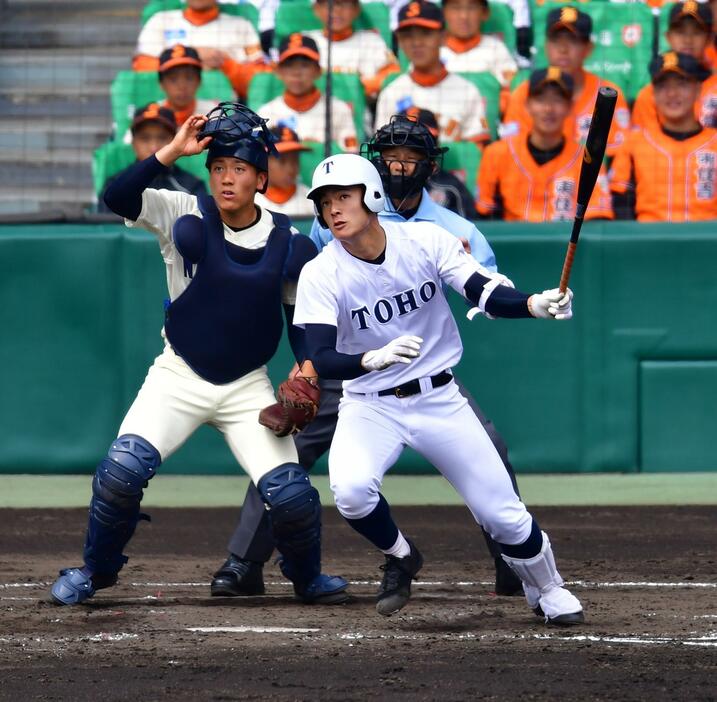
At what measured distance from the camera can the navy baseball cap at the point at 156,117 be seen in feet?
27.4

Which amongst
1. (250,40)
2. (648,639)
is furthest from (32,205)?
(648,639)

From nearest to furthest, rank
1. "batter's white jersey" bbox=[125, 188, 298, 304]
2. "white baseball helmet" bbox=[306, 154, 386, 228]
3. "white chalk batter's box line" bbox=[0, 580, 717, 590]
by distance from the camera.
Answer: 1. "white baseball helmet" bbox=[306, 154, 386, 228]
2. "batter's white jersey" bbox=[125, 188, 298, 304]
3. "white chalk batter's box line" bbox=[0, 580, 717, 590]

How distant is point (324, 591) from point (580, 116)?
4.47m

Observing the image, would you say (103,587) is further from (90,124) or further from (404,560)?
(90,124)

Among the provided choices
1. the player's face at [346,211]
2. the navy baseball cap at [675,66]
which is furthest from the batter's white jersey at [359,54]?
the player's face at [346,211]

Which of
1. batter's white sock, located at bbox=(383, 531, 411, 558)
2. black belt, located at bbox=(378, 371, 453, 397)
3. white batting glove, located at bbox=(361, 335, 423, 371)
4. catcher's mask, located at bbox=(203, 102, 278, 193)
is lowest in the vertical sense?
batter's white sock, located at bbox=(383, 531, 411, 558)

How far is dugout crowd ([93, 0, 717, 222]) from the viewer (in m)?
8.41

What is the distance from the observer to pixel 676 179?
8422mm

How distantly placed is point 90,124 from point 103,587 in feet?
16.6

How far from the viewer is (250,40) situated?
962 centimetres

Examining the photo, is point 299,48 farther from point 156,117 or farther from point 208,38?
point 156,117

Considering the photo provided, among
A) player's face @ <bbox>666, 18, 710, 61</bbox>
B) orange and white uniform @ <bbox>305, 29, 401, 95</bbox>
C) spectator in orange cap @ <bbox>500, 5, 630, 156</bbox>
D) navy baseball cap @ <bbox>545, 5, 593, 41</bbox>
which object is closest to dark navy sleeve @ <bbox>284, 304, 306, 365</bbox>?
spectator in orange cap @ <bbox>500, 5, 630, 156</bbox>

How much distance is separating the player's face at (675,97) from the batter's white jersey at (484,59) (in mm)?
1074

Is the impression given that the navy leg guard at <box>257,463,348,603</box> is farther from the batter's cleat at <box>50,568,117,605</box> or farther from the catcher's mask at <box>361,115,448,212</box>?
the catcher's mask at <box>361,115,448,212</box>
